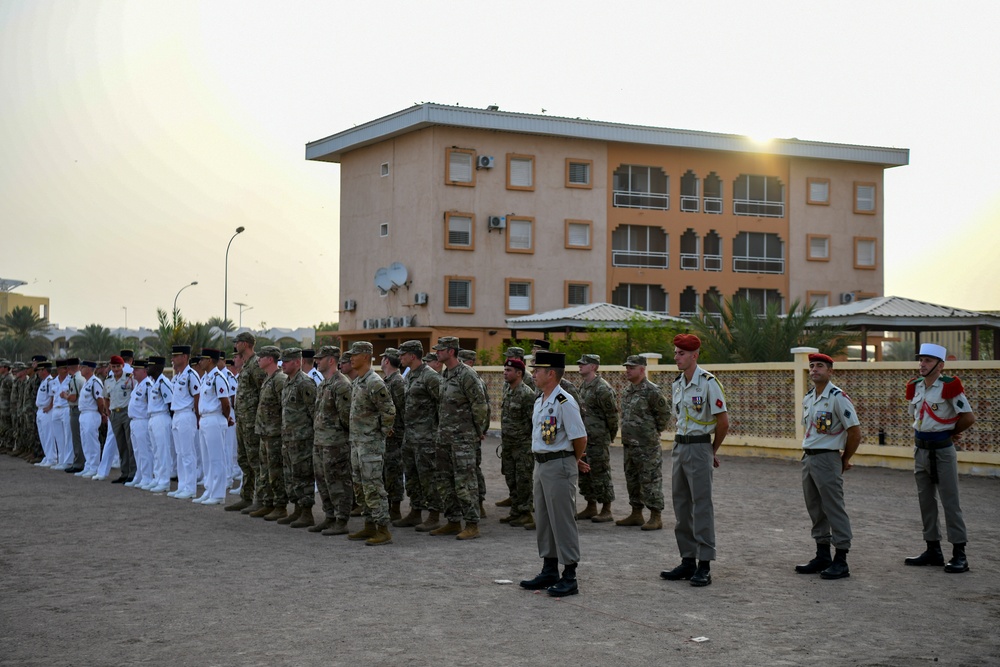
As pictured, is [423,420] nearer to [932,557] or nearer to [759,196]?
[932,557]

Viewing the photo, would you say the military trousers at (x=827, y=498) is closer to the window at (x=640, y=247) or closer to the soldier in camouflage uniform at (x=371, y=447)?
the soldier in camouflage uniform at (x=371, y=447)

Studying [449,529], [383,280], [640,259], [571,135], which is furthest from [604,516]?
[640,259]

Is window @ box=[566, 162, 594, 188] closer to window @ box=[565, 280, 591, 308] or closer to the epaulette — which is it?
window @ box=[565, 280, 591, 308]

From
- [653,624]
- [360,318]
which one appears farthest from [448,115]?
[653,624]

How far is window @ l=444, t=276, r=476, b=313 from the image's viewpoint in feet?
151

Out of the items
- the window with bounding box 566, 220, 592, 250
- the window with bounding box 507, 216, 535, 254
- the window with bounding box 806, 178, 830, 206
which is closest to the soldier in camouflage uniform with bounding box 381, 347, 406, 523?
the window with bounding box 507, 216, 535, 254

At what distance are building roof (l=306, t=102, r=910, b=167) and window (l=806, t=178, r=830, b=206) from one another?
1.31 meters

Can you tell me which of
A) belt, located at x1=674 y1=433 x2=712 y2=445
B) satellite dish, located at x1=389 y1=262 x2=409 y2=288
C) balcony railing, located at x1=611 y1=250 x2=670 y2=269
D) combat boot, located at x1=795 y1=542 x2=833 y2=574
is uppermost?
balcony railing, located at x1=611 y1=250 x2=670 y2=269

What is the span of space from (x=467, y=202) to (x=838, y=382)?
1124 inches

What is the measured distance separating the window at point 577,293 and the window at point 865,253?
14.8 m

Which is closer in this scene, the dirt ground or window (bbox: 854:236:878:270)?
the dirt ground

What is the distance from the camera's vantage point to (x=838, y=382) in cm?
1941

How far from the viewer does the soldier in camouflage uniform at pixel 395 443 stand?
12633 mm

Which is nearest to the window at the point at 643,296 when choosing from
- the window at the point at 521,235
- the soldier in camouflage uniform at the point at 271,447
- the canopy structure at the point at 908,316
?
the window at the point at 521,235
